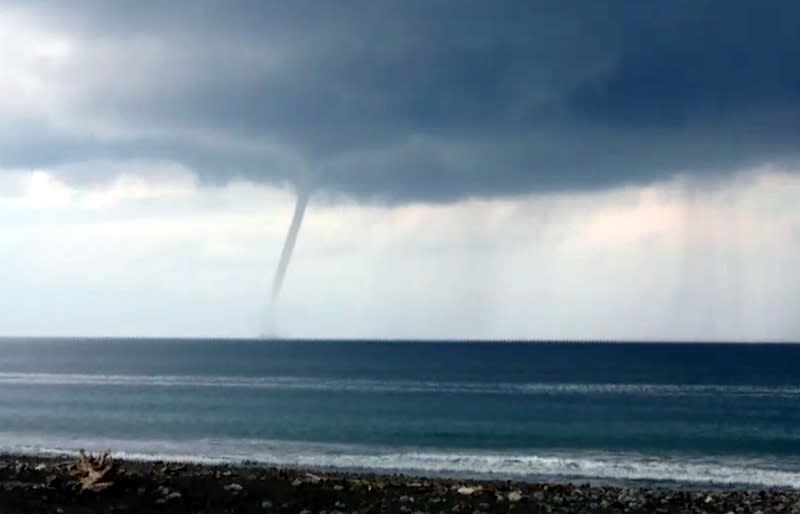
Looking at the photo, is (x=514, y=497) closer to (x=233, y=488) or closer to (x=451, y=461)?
(x=233, y=488)

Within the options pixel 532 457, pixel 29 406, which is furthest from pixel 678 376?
pixel 532 457

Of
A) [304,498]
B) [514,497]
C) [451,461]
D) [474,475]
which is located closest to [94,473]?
[304,498]

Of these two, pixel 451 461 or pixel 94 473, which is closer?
pixel 94 473

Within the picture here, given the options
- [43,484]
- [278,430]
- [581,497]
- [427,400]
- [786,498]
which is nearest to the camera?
[43,484]

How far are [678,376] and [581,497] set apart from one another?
94254 mm

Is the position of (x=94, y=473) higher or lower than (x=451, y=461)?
higher

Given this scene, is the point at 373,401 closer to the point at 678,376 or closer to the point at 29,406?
the point at 29,406

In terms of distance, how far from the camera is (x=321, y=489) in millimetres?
21469

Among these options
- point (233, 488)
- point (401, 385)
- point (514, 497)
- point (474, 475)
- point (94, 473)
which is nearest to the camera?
point (94, 473)

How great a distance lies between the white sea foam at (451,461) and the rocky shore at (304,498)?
8190mm

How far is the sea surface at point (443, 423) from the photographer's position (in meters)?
36.9

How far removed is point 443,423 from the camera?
54938mm

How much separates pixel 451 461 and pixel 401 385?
188 ft

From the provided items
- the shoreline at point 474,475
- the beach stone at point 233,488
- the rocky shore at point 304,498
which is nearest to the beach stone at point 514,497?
the rocky shore at point 304,498
